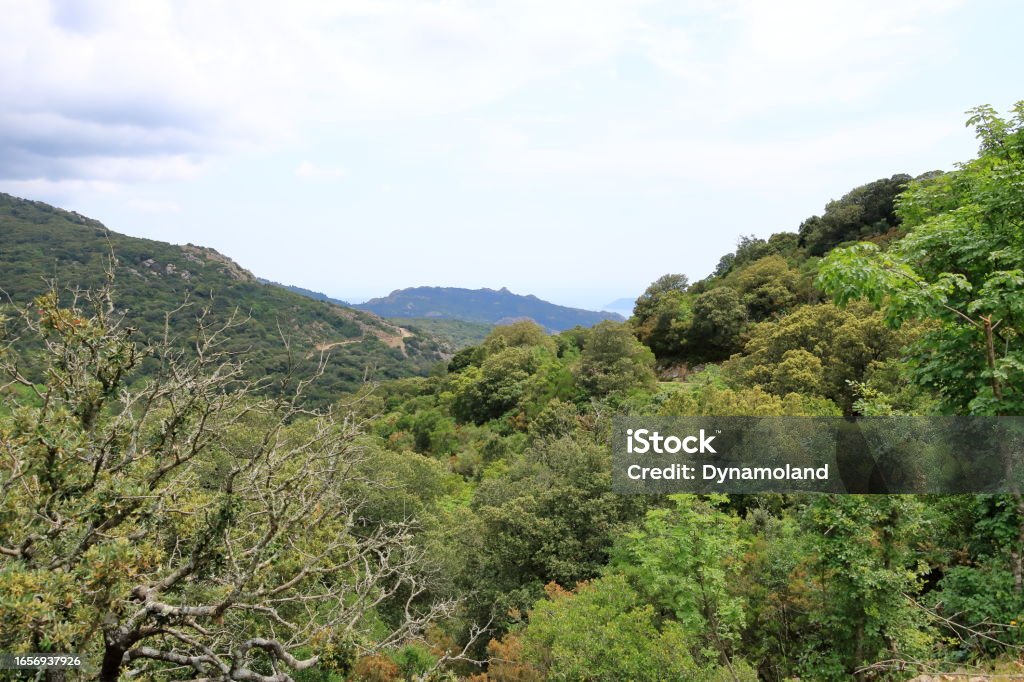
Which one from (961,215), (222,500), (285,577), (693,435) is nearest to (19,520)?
(222,500)

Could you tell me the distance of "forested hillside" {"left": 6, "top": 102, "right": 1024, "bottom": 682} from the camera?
5215mm

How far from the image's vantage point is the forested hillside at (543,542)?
521 cm

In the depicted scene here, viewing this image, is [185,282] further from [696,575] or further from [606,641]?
[696,575]

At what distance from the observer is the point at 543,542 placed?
16.1 meters

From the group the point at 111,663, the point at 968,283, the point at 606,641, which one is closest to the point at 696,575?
the point at 606,641

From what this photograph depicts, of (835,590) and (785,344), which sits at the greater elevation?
(785,344)

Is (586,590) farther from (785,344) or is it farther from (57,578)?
(785,344)

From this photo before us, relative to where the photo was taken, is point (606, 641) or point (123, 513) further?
point (606, 641)

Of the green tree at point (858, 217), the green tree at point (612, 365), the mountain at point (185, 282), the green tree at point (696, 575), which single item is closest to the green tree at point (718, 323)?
the green tree at point (612, 365)

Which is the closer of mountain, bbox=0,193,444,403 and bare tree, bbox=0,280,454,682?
bare tree, bbox=0,280,454,682

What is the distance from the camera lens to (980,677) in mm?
5625

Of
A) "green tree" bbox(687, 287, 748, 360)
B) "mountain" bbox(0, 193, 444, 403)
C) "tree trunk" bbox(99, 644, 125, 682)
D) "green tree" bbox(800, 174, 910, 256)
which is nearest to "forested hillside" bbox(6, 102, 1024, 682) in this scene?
"tree trunk" bbox(99, 644, 125, 682)

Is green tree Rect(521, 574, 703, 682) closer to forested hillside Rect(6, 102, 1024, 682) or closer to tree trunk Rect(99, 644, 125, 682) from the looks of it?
forested hillside Rect(6, 102, 1024, 682)

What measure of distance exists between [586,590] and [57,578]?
9.57 metres
